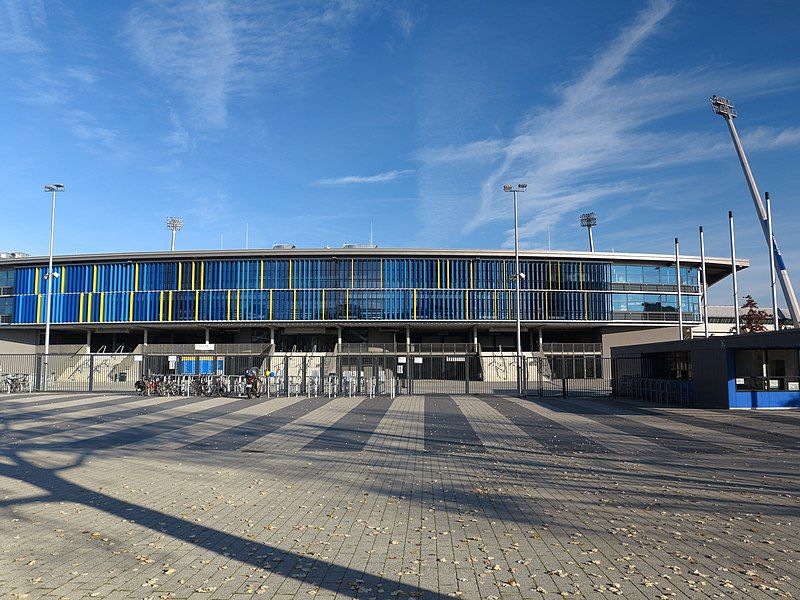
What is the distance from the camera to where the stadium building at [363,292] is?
68.8 meters

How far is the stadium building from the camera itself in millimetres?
68812

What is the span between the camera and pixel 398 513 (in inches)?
332

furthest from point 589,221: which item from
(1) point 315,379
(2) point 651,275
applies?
(1) point 315,379

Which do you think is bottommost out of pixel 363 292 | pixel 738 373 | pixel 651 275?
pixel 738 373

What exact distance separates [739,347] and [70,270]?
2803 inches

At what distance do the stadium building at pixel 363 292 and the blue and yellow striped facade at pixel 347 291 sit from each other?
4.5 inches

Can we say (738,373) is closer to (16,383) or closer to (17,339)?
(16,383)

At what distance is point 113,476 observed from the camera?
437 inches

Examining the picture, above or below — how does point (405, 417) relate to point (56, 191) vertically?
below

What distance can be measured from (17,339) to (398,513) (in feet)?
268

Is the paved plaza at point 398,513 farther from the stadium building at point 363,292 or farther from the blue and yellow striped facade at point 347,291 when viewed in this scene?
the stadium building at point 363,292

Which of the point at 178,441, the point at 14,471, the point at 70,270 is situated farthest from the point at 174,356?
the point at 70,270

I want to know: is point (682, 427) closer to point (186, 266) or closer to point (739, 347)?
point (739, 347)

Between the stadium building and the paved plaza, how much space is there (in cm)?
5066
